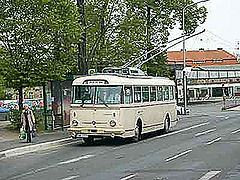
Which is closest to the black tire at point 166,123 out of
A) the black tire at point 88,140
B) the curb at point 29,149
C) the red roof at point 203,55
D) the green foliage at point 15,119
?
the black tire at point 88,140

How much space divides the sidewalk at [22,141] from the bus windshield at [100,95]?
217 centimetres

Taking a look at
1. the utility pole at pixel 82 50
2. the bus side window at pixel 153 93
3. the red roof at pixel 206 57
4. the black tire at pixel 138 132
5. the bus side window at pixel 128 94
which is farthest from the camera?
the red roof at pixel 206 57

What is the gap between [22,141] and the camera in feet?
77.6

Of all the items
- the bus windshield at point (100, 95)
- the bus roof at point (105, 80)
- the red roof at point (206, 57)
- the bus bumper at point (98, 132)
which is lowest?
the bus bumper at point (98, 132)

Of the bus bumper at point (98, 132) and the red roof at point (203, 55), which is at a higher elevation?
the red roof at point (203, 55)

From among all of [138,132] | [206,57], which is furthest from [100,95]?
[206,57]

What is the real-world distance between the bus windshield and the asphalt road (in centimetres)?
181

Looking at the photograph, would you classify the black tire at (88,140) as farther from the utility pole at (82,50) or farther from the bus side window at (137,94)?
the utility pole at (82,50)

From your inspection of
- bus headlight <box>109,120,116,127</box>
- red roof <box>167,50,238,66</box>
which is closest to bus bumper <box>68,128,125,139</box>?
bus headlight <box>109,120,116,127</box>

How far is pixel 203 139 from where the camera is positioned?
2469 centimetres

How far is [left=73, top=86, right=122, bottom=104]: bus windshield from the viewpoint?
2252 centimetres

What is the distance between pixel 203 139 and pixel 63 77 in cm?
791

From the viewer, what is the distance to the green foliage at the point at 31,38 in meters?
26.9

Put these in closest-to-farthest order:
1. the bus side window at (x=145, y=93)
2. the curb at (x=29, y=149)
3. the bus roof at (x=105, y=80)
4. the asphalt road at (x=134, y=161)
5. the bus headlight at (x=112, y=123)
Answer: the asphalt road at (x=134, y=161) < the curb at (x=29, y=149) < the bus headlight at (x=112, y=123) < the bus roof at (x=105, y=80) < the bus side window at (x=145, y=93)
